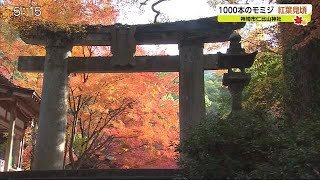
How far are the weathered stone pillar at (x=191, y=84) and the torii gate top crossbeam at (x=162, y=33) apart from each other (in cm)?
44

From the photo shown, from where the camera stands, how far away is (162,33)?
45.0ft

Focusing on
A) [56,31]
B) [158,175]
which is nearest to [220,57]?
[158,175]

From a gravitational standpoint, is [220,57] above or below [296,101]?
above

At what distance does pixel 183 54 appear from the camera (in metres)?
13.4

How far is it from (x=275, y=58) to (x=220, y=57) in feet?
20.7

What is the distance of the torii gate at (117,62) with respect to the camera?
12781 millimetres

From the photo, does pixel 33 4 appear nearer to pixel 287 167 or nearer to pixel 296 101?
pixel 296 101

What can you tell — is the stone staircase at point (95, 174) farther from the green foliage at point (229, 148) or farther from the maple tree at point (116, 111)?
the maple tree at point (116, 111)

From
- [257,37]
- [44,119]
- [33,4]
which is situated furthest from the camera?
[257,37]

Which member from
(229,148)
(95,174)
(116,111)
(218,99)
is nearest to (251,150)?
(229,148)
